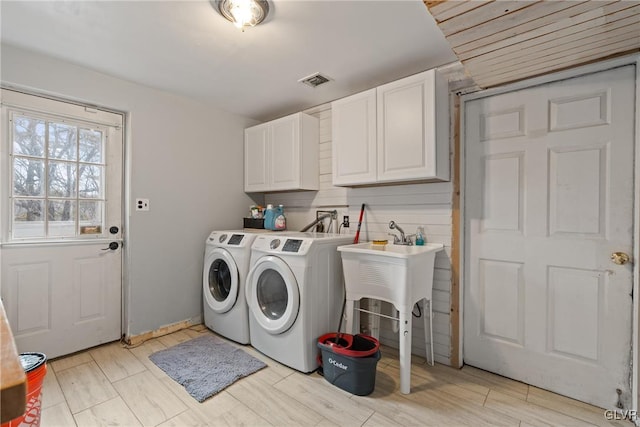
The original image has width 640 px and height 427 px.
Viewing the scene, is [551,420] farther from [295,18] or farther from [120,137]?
[120,137]

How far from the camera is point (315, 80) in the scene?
2.52 meters

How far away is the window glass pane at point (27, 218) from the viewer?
7.14 feet

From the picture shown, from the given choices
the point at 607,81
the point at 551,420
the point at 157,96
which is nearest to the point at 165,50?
the point at 157,96

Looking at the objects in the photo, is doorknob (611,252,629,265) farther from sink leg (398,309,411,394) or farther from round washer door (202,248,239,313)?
round washer door (202,248,239,313)

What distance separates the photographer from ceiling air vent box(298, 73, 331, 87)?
2.44m

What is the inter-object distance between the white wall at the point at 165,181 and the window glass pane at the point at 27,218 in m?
0.57

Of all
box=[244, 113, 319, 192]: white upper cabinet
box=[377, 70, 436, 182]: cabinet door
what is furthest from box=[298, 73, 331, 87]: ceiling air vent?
box=[377, 70, 436, 182]: cabinet door

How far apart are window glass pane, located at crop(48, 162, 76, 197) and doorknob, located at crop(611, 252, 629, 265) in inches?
147

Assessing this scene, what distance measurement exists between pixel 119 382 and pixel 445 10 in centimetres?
285

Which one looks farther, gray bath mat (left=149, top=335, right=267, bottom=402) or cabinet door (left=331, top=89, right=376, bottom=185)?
cabinet door (left=331, top=89, right=376, bottom=185)

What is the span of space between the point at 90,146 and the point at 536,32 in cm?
314

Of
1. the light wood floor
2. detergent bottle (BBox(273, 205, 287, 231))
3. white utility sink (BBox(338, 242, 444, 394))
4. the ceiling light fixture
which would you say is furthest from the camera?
detergent bottle (BBox(273, 205, 287, 231))

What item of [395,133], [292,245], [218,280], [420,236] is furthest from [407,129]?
[218,280]

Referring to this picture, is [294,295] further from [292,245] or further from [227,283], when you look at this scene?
[227,283]
